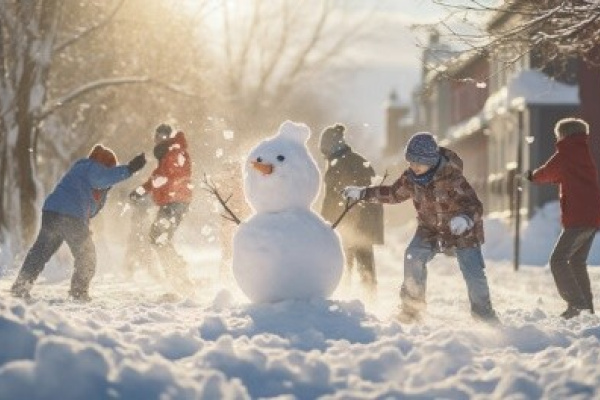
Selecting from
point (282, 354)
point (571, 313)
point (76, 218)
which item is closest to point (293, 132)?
point (76, 218)

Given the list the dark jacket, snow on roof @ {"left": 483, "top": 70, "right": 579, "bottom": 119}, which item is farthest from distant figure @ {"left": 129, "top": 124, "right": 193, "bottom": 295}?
snow on roof @ {"left": 483, "top": 70, "right": 579, "bottom": 119}

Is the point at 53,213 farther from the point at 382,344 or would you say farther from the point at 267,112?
→ the point at 267,112

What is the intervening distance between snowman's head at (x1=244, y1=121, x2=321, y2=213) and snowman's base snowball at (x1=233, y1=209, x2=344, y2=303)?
0.14 m

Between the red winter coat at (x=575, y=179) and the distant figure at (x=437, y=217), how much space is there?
1.61 metres

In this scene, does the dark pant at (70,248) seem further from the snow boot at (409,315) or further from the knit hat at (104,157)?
the snow boot at (409,315)

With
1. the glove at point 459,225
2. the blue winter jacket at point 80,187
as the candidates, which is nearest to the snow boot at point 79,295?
the blue winter jacket at point 80,187

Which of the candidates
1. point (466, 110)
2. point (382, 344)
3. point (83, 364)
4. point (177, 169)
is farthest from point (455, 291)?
point (466, 110)

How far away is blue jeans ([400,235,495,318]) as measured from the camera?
27.0 ft

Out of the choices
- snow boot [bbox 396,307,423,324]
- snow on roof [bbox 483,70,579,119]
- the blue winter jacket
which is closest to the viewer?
snow boot [bbox 396,307,423,324]

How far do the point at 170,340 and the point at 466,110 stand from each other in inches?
1475

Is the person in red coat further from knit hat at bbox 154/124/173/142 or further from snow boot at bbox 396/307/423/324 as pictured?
knit hat at bbox 154/124/173/142

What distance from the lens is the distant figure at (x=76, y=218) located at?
10.1m

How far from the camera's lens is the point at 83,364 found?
15.1ft

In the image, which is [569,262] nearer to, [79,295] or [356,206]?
[356,206]
